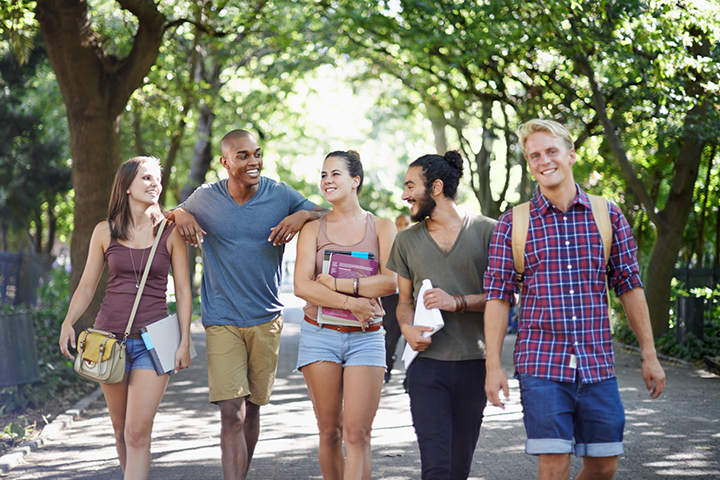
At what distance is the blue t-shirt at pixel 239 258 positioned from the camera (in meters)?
4.83

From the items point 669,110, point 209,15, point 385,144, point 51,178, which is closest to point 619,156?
point 669,110

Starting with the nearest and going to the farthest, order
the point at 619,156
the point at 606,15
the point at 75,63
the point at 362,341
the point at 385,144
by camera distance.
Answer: the point at 362,341 < the point at 75,63 < the point at 606,15 < the point at 619,156 < the point at 385,144

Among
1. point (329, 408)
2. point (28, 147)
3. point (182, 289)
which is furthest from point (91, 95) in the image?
point (28, 147)

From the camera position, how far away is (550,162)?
3578 mm

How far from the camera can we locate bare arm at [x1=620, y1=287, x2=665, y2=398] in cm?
339

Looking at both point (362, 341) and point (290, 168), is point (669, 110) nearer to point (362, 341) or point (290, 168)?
point (362, 341)

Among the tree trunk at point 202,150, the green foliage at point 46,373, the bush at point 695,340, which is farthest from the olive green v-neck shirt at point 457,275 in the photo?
the tree trunk at point 202,150

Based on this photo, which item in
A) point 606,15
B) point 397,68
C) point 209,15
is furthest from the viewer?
point 397,68

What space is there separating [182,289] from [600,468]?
2678 millimetres

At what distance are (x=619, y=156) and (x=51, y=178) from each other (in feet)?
63.8

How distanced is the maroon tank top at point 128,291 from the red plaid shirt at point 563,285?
210cm

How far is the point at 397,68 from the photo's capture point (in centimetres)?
2011

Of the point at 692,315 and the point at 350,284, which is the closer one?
the point at 350,284

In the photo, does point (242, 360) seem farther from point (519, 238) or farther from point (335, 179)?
point (519, 238)
